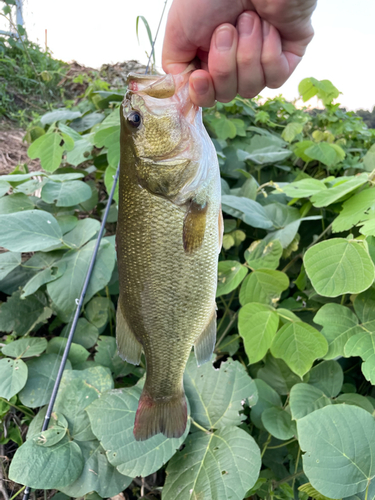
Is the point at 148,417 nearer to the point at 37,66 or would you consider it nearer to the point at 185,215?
the point at 185,215

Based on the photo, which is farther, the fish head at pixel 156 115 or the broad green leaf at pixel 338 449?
the broad green leaf at pixel 338 449

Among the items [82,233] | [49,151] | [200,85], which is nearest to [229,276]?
[82,233]

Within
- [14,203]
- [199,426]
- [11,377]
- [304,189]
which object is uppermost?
[304,189]

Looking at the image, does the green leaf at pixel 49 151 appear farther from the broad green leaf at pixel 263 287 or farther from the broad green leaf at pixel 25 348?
the broad green leaf at pixel 263 287

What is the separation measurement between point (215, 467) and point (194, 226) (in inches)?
31.6

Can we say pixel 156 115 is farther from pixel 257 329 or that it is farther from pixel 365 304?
pixel 365 304

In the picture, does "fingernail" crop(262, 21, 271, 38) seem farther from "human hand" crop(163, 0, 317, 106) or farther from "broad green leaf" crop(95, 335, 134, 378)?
"broad green leaf" crop(95, 335, 134, 378)

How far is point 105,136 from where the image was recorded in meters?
1.70

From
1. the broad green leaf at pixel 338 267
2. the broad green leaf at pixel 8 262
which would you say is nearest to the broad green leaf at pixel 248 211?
the broad green leaf at pixel 338 267

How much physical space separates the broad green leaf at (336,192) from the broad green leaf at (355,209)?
41 mm

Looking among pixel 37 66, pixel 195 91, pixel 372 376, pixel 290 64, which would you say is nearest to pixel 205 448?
pixel 372 376

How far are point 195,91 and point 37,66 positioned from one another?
184 inches

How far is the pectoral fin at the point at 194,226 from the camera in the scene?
80cm

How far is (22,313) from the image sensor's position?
4.88 feet
